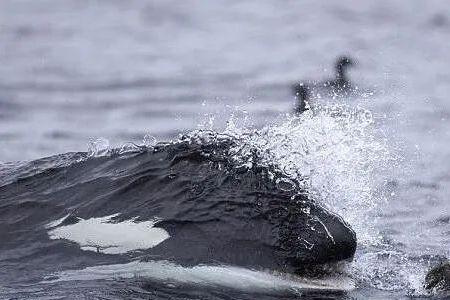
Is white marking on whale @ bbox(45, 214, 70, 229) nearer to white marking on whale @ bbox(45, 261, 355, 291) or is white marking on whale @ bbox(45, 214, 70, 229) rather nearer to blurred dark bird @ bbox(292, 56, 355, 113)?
white marking on whale @ bbox(45, 261, 355, 291)

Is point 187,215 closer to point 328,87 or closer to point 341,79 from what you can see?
point 328,87

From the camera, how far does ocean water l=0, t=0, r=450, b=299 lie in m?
7.01

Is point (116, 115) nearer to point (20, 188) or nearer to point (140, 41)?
point (140, 41)

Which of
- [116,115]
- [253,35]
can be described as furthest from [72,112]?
[253,35]

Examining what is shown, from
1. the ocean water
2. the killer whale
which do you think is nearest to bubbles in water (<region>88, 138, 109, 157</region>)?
the ocean water

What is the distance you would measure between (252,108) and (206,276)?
7923mm

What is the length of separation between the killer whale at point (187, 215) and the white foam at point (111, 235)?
0.04 feet

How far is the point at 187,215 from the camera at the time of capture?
7176mm

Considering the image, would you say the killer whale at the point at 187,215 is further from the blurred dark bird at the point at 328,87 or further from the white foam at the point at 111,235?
the blurred dark bird at the point at 328,87

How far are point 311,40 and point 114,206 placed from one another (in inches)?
444

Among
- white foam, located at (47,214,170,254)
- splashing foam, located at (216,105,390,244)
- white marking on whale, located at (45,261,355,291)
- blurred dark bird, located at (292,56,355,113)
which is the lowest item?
white marking on whale, located at (45,261,355,291)

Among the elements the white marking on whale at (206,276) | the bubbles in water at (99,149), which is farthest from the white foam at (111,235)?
the bubbles in water at (99,149)

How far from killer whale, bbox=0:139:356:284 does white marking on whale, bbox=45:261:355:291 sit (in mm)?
55

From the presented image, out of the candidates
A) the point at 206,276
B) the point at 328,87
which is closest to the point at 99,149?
the point at 206,276
